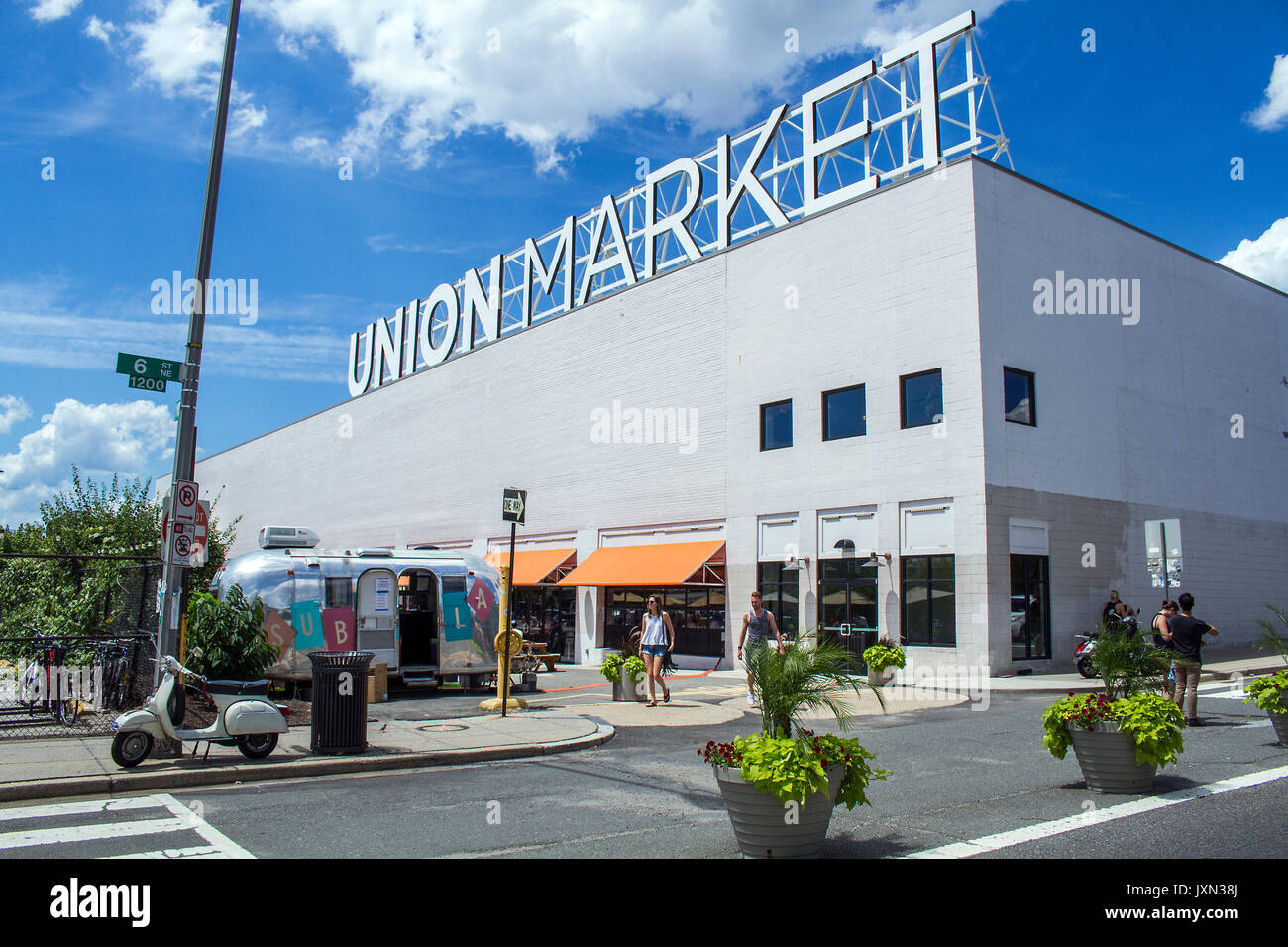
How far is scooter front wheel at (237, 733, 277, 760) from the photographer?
33.7ft

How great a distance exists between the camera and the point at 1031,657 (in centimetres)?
2175

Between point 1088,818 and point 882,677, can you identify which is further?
point 882,677

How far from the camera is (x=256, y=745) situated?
10.3 meters

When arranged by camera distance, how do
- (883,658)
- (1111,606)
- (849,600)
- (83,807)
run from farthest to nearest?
(849,600), (1111,606), (883,658), (83,807)

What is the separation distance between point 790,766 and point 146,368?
344 inches

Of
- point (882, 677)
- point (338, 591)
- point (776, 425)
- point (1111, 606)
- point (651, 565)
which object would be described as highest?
point (776, 425)

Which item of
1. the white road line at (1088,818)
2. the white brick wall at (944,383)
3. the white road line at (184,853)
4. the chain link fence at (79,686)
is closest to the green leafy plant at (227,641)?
the chain link fence at (79,686)

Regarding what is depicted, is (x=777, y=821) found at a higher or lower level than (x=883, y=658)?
higher

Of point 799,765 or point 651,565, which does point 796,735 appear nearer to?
point 799,765

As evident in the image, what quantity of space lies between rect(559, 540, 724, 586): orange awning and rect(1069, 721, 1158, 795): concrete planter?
1749 centimetres

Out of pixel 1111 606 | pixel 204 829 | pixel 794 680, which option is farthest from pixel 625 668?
pixel 1111 606
